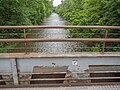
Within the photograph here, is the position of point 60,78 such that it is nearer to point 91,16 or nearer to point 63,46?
point 63,46

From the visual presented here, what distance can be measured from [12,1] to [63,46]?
511 centimetres

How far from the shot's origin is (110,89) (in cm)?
367

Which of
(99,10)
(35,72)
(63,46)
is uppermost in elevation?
(99,10)

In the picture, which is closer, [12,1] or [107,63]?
[107,63]

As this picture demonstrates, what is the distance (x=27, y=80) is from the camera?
3.66 m

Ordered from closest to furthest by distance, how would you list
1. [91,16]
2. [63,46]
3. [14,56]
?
[14,56]
[63,46]
[91,16]

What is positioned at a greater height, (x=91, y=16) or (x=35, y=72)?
(x=91, y=16)

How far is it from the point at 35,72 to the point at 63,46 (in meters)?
9.51

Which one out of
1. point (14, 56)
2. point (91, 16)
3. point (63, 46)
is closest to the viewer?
point (14, 56)

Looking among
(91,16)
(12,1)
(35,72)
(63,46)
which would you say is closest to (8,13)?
(12,1)

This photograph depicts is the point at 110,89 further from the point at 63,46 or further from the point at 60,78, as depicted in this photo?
the point at 63,46

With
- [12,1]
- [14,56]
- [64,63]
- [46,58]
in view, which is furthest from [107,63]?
[12,1]

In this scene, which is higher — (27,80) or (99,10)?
(99,10)

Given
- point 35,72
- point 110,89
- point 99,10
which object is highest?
point 99,10
